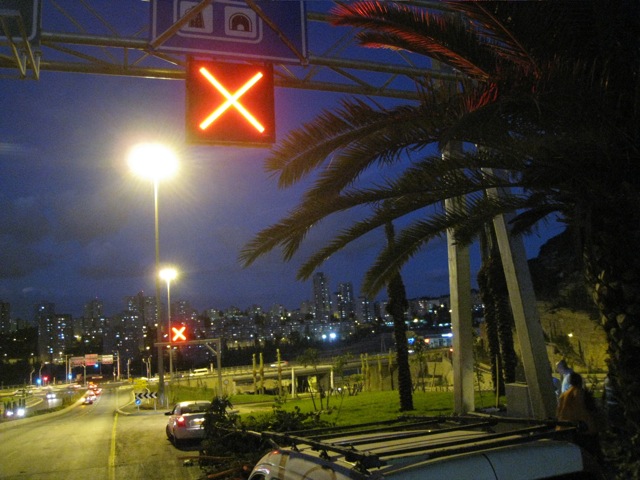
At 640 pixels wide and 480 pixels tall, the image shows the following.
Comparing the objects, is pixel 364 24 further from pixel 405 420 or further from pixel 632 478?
pixel 632 478

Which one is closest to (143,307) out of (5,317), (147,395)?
(5,317)

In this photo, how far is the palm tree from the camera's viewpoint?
568 centimetres

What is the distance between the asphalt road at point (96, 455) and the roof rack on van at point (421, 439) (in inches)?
301

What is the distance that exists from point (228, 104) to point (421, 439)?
162 inches

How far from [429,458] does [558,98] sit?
141 inches

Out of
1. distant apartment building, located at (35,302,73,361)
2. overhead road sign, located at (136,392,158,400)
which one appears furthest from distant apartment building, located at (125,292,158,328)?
overhead road sign, located at (136,392,158,400)

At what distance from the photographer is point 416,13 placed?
22.3 feet

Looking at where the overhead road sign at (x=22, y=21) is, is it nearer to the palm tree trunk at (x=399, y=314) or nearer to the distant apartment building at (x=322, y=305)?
the palm tree trunk at (x=399, y=314)

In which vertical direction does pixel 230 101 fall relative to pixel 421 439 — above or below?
above

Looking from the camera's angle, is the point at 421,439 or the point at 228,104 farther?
the point at 228,104

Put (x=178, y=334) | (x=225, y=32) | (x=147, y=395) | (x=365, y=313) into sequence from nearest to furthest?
(x=225, y=32)
(x=178, y=334)
(x=147, y=395)
(x=365, y=313)

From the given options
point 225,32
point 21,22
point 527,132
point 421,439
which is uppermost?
point 225,32

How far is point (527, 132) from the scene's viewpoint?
21.1 feet

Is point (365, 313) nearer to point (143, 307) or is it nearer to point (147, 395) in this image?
point (143, 307)
